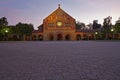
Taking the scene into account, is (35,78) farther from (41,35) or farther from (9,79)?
(41,35)

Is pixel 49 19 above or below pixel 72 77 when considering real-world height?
above

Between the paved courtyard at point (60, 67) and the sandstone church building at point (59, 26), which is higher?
the sandstone church building at point (59, 26)

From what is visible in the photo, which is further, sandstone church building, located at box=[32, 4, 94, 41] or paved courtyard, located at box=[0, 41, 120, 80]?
sandstone church building, located at box=[32, 4, 94, 41]

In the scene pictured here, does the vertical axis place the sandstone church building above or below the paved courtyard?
above

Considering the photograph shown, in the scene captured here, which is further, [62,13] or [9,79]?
[62,13]

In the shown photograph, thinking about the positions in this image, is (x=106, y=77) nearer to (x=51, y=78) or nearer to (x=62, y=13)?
(x=51, y=78)

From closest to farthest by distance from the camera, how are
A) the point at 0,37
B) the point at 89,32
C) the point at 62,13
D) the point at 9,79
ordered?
the point at 9,79, the point at 0,37, the point at 62,13, the point at 89,32

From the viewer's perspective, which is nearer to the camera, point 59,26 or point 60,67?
point 60,67

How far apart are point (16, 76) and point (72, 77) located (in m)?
1.70

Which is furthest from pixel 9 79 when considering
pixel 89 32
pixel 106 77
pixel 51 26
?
pixel 89 32

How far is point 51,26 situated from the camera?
77625 mm

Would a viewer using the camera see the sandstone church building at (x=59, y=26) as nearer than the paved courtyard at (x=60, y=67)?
No

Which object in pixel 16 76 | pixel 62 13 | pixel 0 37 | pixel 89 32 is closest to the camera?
pixel 16 76

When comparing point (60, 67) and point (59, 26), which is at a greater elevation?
point (59, 26)
